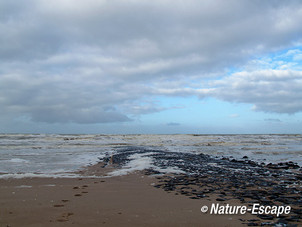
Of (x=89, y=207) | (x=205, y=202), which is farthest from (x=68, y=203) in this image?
(x=205, y=202)

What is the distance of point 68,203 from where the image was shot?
21.2 feet

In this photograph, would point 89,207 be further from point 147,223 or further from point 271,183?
point 271,183

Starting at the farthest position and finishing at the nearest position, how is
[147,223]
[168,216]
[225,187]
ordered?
[225,187] → [168,216] → [147,223]

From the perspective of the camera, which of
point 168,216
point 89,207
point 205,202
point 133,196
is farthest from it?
point 133,196

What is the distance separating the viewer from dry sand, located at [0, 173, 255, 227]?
5070 millimetres

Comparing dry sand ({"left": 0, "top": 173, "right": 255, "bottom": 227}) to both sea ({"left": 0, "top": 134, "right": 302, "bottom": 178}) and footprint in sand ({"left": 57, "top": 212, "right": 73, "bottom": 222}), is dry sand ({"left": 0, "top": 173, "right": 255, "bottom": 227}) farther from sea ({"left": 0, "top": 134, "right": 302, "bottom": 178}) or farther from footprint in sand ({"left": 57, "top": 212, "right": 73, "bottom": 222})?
sea ({"left": 0, "top": 134, "right": 302, "bottom": 178})

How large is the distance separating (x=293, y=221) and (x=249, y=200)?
175cm

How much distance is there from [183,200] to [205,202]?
0.63 m

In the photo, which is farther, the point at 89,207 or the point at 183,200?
the point at 183,200

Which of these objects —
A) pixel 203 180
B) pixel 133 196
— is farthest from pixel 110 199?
pixel 203 180
